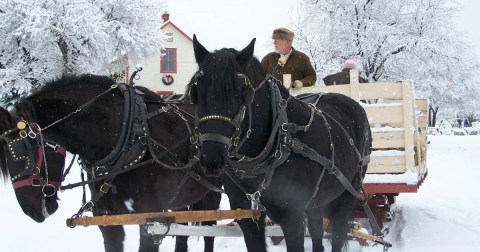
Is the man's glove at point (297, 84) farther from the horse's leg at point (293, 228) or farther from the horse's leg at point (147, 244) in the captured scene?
the horse's leg at point (147, 244)

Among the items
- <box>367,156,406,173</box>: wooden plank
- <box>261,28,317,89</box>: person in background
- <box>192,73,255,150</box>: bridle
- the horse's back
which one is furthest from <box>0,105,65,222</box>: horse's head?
<box>367,156,406,173</box>: wooden plank

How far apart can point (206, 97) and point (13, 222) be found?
675 centimetres

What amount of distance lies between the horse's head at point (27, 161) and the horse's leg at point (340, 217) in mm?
2587

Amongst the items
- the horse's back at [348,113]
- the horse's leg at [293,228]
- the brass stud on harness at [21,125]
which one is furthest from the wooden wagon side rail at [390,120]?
the brass stud on harness at [21,125]

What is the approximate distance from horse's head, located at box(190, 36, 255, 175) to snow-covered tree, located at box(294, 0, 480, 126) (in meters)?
20.6

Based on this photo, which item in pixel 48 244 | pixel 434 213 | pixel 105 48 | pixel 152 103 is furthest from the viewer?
pixel 105 48

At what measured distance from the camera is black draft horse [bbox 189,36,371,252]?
2.76 meters

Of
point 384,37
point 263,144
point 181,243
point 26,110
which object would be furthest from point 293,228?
point 384,37

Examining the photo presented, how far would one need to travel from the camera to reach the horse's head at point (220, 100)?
268cm

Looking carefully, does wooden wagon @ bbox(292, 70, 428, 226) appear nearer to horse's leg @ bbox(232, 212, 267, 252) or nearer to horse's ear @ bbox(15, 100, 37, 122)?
horse's leg @ bbox(232, 212, 267, 252)

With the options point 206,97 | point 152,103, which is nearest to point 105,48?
point 152,103

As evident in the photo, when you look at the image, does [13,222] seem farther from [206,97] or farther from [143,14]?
[143,14]

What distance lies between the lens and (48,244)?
22.0 ft

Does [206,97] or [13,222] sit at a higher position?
[206,97]
